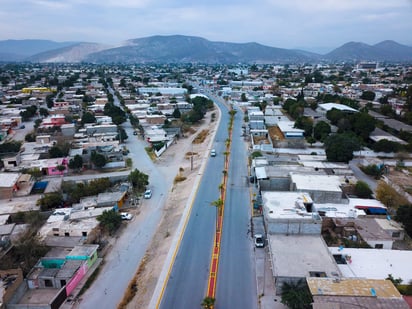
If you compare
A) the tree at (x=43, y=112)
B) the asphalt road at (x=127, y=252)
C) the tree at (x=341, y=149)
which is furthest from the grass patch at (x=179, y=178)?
the tree at (x=43, y=112)

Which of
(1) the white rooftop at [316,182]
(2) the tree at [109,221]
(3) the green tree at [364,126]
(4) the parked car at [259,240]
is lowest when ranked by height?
(2) the tree at [109,221]

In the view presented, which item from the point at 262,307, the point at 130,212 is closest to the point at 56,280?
the point at 130,212

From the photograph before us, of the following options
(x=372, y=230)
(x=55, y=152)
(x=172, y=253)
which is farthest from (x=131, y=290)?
(x=55, y=152)

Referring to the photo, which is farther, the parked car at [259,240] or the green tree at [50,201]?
the green tree at [50,201]

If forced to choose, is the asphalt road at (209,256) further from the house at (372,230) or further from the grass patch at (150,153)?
the grass patch at (150,153)

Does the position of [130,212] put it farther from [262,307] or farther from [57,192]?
[262,307]

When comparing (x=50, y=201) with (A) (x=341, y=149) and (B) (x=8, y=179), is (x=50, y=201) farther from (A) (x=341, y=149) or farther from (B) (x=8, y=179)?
(A) (x=341, y=149)
